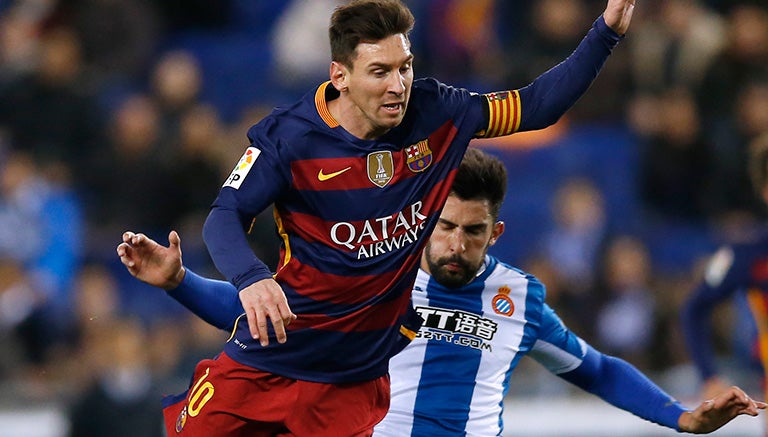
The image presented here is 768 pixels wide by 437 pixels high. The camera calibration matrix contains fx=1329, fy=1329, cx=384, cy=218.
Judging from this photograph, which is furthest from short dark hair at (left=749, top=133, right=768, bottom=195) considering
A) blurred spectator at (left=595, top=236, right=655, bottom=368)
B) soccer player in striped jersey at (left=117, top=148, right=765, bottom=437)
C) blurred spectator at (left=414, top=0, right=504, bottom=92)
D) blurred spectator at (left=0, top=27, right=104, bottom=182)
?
blurred spectator at (left=0, top=27, right=104, bottom=182)

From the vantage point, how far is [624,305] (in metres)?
9.88

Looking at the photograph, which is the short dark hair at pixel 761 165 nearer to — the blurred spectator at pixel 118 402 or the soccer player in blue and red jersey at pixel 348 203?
the soccer player in blue and red jersey at pixel 348 203

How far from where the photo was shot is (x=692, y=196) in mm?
10680

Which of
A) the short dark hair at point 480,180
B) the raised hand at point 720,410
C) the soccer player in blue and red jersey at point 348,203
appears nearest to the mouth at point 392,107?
the soccer player in blue and red jersey at point 348,203

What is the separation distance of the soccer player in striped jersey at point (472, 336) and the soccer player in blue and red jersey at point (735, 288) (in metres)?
1.80

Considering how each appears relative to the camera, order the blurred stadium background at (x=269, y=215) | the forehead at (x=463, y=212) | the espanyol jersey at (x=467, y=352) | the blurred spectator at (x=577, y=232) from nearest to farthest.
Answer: the forehead at (x=463, y=212) → the espanyol jersey at (x=467, y=352) → the blurred stadium background at (x=269, y=215) → the blurred spectator at (x=577, y=232)

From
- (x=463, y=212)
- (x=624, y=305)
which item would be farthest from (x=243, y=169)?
(x=624, y=305)

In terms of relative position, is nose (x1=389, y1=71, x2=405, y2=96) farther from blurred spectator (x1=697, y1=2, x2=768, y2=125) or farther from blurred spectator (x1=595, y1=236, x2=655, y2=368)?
blurred spectator (x1=697, y1=2, x2=768, y2=125)

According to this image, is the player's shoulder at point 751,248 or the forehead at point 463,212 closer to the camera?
the forehead at point 463,212

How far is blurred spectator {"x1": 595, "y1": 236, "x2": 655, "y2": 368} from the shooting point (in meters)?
9.80

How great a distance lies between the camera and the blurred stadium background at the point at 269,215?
962 centimetres

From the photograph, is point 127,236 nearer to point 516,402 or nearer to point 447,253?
point 447,253

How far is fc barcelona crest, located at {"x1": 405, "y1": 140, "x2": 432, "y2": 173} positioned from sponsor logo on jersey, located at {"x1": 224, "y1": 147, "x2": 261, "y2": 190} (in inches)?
21.3

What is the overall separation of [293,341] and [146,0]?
338 inches
